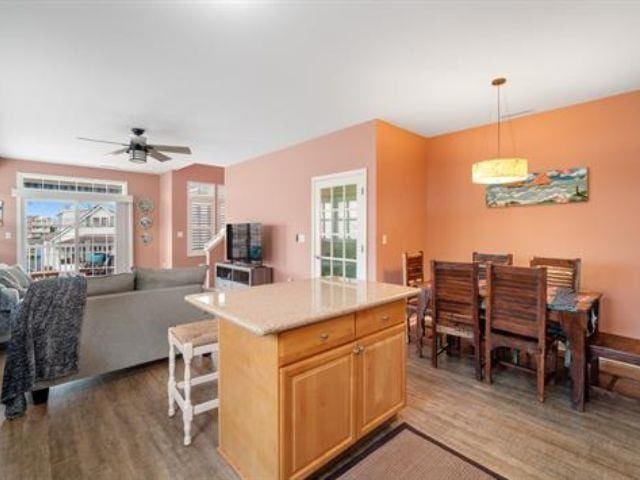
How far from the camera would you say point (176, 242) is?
766cm

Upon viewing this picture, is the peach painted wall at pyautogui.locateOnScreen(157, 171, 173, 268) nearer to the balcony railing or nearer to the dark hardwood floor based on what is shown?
the balcony railing

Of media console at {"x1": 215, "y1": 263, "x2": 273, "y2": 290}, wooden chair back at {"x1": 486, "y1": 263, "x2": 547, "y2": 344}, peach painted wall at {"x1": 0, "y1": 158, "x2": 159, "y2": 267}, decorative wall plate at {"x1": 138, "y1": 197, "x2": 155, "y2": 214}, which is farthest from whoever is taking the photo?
decorative wall plate at {"x1": 138, "y1": 197, "x2": 155, "y2": 214}

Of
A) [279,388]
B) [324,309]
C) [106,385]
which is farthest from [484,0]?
[106,385]

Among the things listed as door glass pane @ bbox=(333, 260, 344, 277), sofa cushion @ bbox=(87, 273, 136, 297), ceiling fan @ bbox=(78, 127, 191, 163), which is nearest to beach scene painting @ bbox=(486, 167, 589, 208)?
door glass pane @ bbox=(333, 260, 344, 277)

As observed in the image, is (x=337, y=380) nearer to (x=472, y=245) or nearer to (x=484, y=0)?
(x=484, y=0)

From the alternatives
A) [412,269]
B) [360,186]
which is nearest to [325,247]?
[360,186]

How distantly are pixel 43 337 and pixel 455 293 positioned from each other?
3273mm

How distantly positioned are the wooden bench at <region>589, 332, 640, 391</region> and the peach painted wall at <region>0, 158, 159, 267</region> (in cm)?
819

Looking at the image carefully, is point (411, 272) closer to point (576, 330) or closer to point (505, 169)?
point (505, 169)

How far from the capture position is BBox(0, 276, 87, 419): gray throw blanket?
7.57 ft

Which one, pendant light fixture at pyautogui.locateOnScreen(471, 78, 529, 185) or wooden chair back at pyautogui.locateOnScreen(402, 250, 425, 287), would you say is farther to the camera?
wooden chair back at pyautogui.locateOnScreen(402, 250, 425, 287)

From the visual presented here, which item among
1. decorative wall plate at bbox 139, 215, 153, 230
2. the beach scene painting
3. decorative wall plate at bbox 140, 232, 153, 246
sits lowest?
decorative wall plate at bbox 140, 232, 153, 246

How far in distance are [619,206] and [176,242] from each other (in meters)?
7.66

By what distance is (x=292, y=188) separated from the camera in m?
5.43
